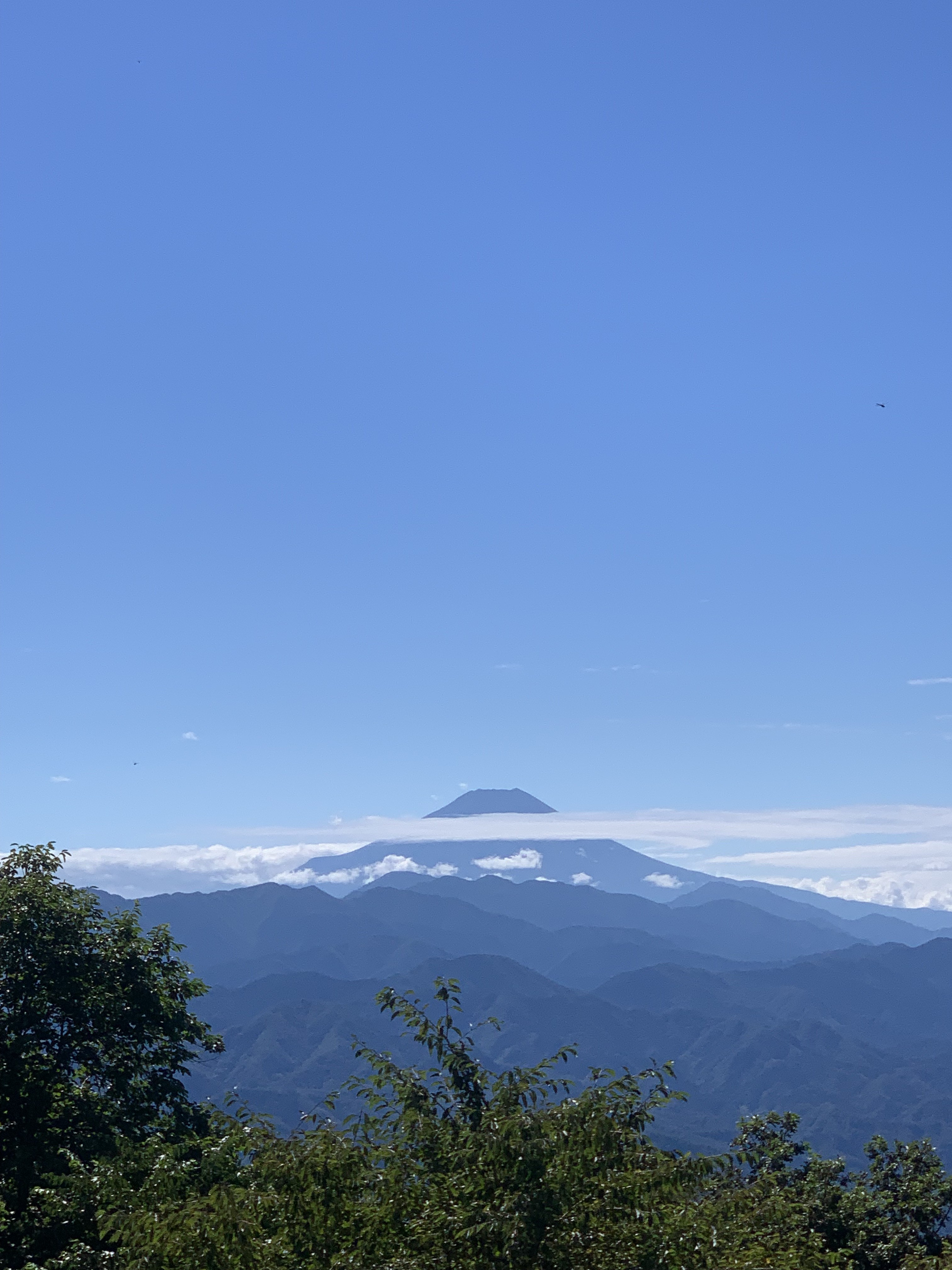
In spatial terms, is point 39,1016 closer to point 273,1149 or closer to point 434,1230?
point 273,1149

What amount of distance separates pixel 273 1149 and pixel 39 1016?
17559 millimetres

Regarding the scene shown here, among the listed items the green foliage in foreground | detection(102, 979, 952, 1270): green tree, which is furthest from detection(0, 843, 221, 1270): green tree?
detection(102, 979, 952, 1270): green tree

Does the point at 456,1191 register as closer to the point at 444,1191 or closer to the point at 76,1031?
the point at 444,1191

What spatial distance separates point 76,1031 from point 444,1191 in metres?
21.2

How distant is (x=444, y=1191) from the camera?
16.5 meters

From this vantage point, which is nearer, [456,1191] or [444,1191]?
[456,1191]

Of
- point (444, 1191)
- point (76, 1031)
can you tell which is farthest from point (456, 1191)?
point (76, 1031)

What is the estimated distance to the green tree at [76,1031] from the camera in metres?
30.4

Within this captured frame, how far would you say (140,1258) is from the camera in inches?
603

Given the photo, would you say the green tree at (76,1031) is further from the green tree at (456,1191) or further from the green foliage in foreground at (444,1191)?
the green tree at (456,1191)

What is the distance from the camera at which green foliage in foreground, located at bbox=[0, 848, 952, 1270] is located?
1523cm

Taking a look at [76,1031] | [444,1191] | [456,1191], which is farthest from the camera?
[76,1031]

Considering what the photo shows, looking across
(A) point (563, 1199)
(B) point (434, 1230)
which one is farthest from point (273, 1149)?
(A) point (563, 1199)

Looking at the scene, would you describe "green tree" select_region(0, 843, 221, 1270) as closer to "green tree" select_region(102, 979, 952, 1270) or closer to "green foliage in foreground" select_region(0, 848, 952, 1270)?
"green foliage in foreground" select_region(0, 848, 952, 1270)
